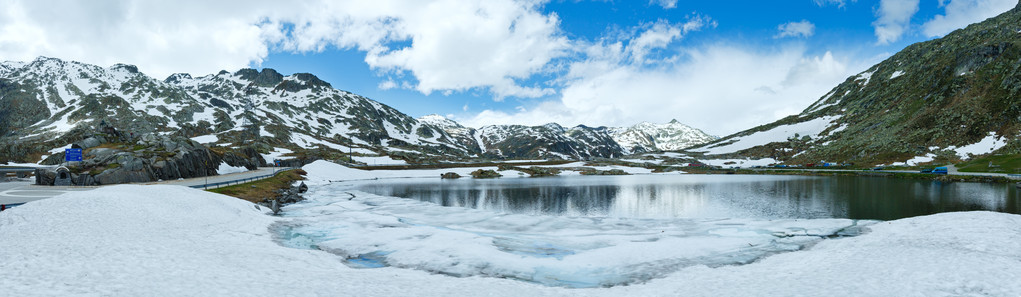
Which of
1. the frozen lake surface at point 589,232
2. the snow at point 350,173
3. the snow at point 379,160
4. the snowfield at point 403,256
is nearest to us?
the snowfield at point 403,256

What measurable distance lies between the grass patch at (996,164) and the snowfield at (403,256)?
254 feet

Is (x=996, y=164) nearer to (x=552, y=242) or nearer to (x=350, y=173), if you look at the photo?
(x=552, y=242)

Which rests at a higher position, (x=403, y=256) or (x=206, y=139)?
(x=206, y=139)

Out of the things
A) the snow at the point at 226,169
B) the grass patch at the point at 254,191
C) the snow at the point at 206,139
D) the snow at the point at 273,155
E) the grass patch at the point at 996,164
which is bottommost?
the grass patch at the point at 254,191

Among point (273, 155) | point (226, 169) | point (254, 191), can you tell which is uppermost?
point (273, 155)

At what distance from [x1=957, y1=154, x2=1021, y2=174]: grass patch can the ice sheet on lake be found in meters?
75.8

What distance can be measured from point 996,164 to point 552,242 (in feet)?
347

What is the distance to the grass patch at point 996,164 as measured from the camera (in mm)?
71244

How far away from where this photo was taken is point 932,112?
129750 millimetres

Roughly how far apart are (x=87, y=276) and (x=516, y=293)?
43.8 ft

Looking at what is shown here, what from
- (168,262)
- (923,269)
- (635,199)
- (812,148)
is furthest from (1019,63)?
(168,262)

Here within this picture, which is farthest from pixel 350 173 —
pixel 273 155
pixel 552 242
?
pixel 552 242

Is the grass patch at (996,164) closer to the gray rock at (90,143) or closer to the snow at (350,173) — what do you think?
the snow at (350,173)

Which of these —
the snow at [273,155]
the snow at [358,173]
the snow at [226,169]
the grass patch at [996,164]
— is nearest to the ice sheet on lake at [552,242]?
the snow at [226,169]
